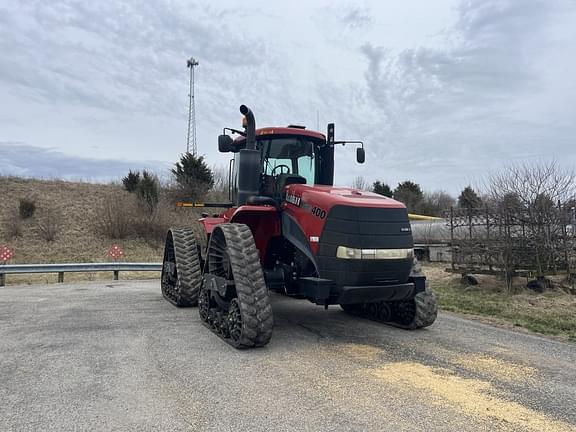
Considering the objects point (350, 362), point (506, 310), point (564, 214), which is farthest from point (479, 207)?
point (350, 362)

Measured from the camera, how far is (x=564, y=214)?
11.6m

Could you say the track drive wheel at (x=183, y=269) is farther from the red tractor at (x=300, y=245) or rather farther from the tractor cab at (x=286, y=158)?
the tractor cab at (x=286, y=158)

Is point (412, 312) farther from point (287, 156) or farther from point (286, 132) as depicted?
point (286, 132)

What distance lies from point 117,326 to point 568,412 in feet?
A: 19.3

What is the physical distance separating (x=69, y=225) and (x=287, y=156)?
2127cm

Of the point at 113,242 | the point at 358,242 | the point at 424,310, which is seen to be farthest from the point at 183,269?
the point at 113,242

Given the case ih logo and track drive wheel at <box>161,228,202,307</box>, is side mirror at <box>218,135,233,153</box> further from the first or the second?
track drive wheel at <box>161,228,202,307</box>

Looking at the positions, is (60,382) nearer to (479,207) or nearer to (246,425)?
(246,425)

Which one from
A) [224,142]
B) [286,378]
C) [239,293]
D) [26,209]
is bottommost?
[286,378]

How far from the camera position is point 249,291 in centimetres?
568

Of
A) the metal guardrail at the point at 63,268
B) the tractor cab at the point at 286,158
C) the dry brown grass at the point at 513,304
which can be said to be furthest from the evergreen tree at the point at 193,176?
the tractor cab at the point at 286,158

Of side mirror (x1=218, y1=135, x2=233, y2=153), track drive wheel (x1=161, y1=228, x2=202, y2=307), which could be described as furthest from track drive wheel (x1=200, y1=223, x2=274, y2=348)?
track drive wheel (x1=161, y1=228, x2=202, y2=307)

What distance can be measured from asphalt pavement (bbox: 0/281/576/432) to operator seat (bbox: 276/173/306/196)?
6.70ft

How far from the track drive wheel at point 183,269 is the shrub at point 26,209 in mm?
18832
